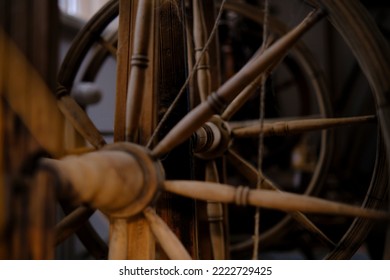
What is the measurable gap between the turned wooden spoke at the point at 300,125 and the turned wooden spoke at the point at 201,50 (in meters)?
0.12

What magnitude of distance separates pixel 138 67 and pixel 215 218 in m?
0.51

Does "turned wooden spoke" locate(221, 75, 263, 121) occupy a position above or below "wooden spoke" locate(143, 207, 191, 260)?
above

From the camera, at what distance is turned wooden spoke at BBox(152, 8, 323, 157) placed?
62 centimetres

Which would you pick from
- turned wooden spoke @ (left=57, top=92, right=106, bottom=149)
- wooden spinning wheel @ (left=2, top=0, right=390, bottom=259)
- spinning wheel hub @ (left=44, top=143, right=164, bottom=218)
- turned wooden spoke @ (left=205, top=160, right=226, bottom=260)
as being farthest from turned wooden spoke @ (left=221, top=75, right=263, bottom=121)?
spinning wheel hub @ (left=44, top=143, right=164, bottom=218)

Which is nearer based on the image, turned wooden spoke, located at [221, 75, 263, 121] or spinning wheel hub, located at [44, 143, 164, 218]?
spinning wheel hub, located at [44, 143, 164, 218]

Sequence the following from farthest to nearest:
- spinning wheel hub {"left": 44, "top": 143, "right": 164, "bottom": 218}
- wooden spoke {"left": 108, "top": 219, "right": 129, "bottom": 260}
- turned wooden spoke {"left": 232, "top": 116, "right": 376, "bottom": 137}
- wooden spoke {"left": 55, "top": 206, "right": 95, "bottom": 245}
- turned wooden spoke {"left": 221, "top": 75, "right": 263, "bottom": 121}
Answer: turned wooden spoke {"left": 221, "top": 75, "right": 263, "bottom": 121}, turned wooden spoke {"left": 232, "top": 116, "right": 376, "bottom": 137}, wooden spoke {"left": 55, "top": 206, "right": 95, "bottom": 245}, wooden spoke {"left": 108, "top": 219, "right": 129, "bottom": 260}, spinning wheel hub {"left": 44, "top": 143, "right": 164, "bottom": 218}

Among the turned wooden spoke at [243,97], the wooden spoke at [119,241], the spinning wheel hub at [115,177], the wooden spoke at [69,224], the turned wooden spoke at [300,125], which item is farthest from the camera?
the turned wooden spoke at [243,97]

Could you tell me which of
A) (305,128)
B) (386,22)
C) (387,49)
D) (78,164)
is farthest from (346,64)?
(78,164)

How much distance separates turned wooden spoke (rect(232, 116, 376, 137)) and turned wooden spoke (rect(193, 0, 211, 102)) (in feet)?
0.39

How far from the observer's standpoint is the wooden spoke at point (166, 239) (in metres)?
0.64

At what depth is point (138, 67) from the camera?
701 millimetres

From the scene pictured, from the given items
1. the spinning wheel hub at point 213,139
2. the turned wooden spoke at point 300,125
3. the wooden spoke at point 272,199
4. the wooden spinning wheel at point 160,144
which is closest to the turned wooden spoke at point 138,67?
the wooden spinning wheel at point 160,144

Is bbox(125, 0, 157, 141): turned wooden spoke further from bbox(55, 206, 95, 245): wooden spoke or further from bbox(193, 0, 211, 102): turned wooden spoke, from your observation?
bbox(193, 0, 211, 102): turned wooden spoke

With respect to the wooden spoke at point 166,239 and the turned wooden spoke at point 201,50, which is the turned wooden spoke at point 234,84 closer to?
the wooden spoke at point 166,239
